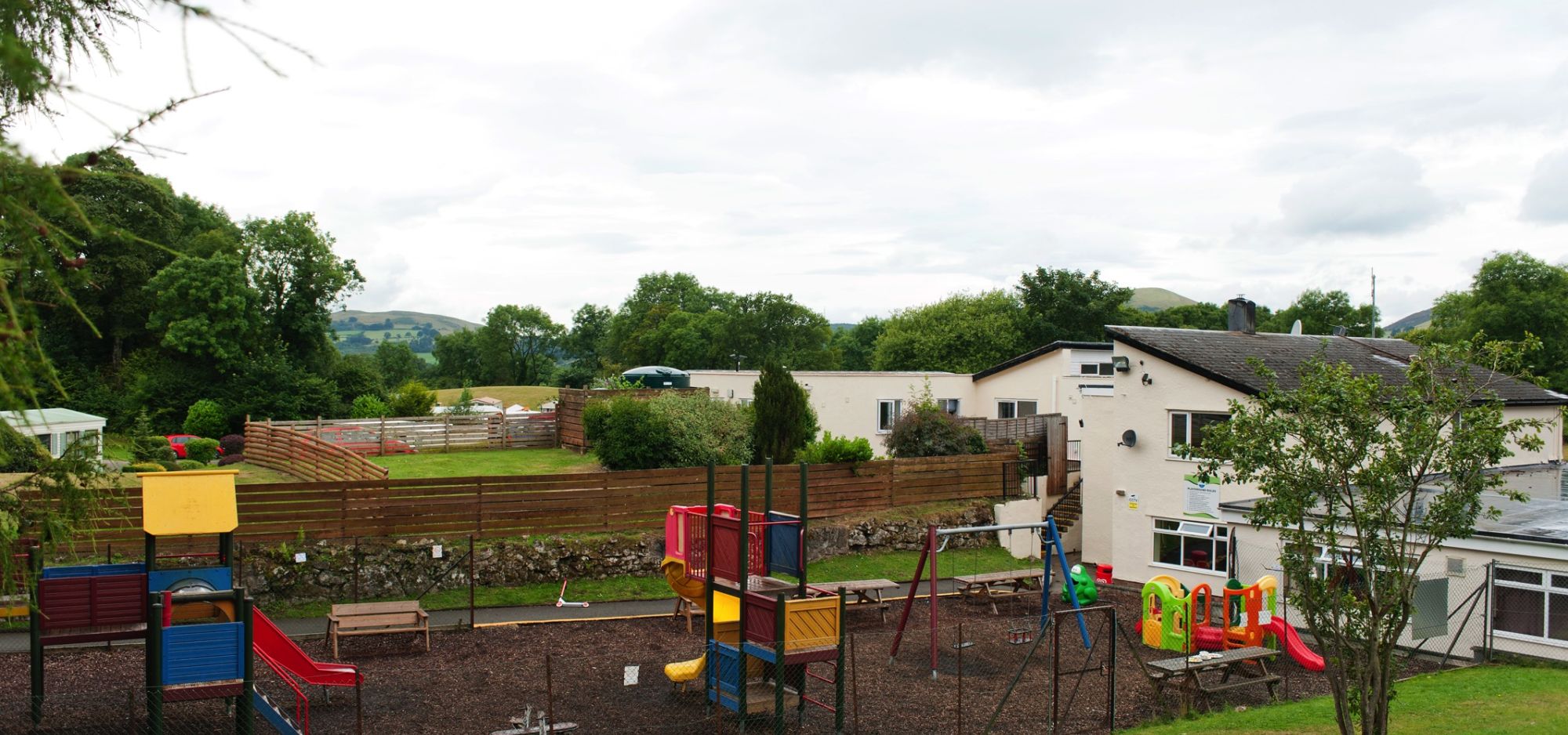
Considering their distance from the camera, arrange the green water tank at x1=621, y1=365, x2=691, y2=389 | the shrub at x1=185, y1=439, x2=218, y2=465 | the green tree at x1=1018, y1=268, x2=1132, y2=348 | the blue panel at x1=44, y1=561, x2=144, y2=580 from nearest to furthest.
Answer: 1. the blue panel at x1=44, y1=561, x2=144, y2=580
2. the shrub at x1=185, y1=439, x2=218, y2=465
3. the green water tank at x1=621, y1=365, x2=691, y2=389
4. the green tree at x1=1018, y1=268, x2=1132, y2=348

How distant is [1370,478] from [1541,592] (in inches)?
410

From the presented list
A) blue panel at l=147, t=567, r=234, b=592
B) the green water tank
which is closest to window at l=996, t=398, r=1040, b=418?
the green water tank

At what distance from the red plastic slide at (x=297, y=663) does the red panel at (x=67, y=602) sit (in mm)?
1922

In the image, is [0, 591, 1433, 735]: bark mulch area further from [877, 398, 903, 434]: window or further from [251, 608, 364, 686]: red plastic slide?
[877, 398, 903, 434]: window

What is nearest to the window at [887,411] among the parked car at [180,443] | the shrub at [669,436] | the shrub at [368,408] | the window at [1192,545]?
the shrub at [669,436]

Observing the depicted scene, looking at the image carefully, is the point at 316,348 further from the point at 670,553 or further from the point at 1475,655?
the point at 1475,655

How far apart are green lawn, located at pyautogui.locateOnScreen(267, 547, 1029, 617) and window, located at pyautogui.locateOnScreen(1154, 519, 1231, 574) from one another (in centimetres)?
378

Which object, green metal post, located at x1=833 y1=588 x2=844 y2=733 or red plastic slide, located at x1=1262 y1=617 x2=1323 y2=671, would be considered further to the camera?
red plastic slide, located at x1=1262 y1=617 x2=1323 y2=671

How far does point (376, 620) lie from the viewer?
16.9 m

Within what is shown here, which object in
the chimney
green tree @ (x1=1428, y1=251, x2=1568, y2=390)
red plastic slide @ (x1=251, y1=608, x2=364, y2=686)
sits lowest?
red plastic slide @ (x1=251, y1=608, x2=364, y2=686)

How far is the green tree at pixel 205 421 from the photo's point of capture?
140 feet

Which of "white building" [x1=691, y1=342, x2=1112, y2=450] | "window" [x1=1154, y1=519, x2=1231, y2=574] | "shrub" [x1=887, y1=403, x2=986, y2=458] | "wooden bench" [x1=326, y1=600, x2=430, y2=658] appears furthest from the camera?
"white building" [x1=691, y1=342, x2=1112, y2=450]

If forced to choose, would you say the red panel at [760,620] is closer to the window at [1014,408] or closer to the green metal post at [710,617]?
the green metal post at [710,617]

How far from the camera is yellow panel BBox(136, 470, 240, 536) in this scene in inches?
Result: 513
